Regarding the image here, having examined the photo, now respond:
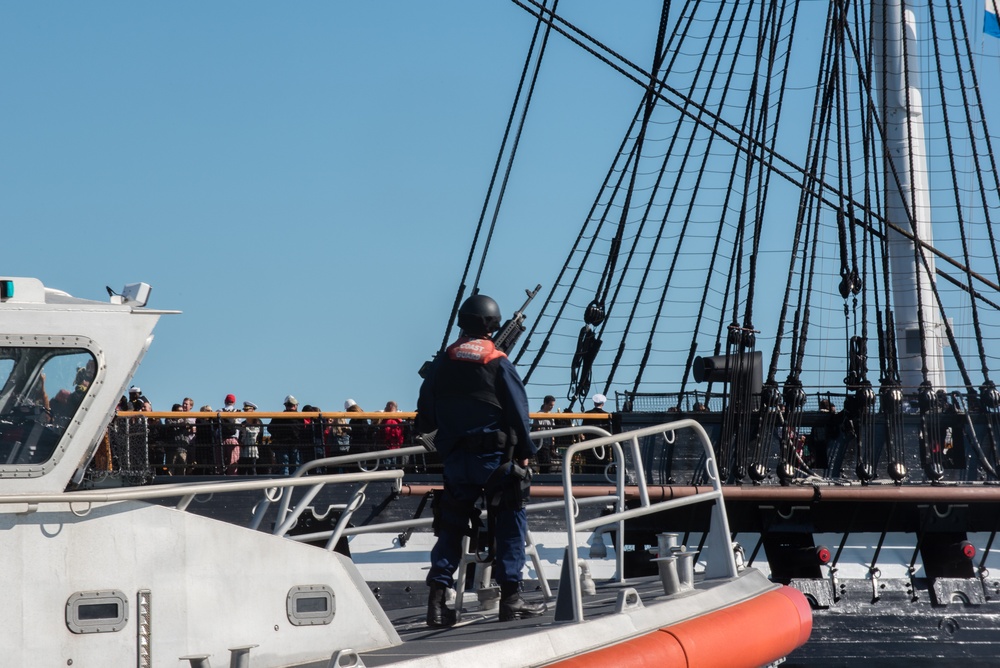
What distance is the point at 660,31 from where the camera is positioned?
1833 cm

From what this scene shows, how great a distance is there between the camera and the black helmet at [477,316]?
6.57m

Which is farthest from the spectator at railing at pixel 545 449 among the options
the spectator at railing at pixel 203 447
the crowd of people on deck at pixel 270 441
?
the spectator at railing at pixel 203 447

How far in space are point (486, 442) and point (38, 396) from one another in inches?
83.5

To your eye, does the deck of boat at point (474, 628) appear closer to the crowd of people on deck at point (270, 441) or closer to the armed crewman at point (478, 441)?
the armed crewman at point (478, 441)

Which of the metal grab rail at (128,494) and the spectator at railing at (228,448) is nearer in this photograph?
the metal grab rail at (128,494)

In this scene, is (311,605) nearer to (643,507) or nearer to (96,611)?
(96,611)

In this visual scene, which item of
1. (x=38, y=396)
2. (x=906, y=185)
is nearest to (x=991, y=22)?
(x=906, y=185)

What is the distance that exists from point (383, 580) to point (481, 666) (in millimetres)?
7295

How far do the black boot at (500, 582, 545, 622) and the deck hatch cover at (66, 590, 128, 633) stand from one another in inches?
79.7

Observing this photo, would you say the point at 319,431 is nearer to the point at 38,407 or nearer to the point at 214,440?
the point at 214,440

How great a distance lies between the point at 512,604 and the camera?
671 centimetres

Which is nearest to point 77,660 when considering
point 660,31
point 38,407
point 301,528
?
point 38,407

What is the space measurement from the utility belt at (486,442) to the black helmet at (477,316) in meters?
0.54

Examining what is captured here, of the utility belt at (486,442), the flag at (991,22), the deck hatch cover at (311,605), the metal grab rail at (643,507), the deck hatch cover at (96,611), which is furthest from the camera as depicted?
the flag at (991,22)
